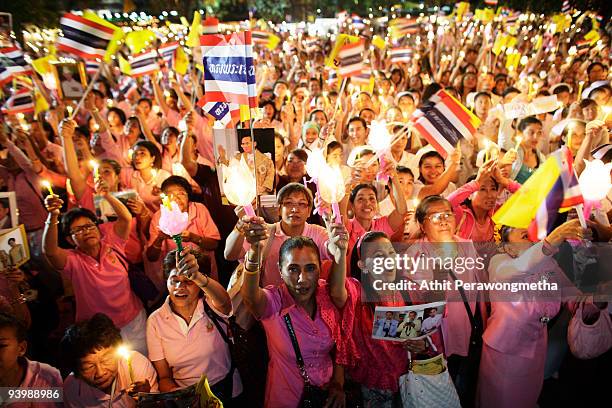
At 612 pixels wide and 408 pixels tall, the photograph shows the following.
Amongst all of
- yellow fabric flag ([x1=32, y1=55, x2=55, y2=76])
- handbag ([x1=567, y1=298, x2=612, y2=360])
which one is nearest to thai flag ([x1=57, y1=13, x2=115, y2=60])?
yellow fabric flag ([x1=32, y1=55, x2=55, y2=76])

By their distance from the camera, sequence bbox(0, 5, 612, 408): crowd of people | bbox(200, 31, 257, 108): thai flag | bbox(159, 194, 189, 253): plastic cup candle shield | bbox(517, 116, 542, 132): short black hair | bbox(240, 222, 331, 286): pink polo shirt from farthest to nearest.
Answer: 1. bbox(517, 116, 542, 132): short black hair
2. bbox(240, 222, 331, 286): pink polo shirt
3. bbox(200, 31, 257, 108): thai flag
4. bbox(0, 5, 612, 408): crowd of people
5. bbox(159, 194, 189, 253): plastic cup candle shield

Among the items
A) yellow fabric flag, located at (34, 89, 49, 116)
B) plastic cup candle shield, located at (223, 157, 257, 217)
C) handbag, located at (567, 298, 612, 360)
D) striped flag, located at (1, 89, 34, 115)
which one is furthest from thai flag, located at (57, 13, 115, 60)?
handbag, located at (567, 298, 612, 360)

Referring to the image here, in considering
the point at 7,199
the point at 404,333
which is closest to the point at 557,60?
the point at 404,333

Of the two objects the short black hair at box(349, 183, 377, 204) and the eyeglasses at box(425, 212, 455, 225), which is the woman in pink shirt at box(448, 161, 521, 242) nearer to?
the eyeglasses at box(425, 212, 455, 225)

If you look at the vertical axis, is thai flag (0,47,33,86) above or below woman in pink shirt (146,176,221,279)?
above

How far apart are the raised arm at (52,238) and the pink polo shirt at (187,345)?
37.0 inches

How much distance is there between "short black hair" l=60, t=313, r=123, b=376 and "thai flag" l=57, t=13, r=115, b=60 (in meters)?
4.15

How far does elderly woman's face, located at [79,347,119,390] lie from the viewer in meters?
2.40

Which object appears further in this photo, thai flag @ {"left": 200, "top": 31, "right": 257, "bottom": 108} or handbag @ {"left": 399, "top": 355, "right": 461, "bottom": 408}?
thai flag @ {"left": 200, "top": 31, "right": 257, "bottom": 108}

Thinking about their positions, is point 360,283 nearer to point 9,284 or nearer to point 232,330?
point 232,330

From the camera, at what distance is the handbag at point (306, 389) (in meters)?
2.58

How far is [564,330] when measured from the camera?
10.6 ft

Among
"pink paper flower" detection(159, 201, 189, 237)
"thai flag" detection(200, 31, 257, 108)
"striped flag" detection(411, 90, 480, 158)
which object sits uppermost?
"thai flag" detection(200, 31, 257, 108)

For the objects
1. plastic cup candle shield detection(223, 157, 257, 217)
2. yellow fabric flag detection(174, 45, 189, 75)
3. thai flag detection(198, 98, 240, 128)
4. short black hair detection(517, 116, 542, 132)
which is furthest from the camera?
yellow fabric flag detection(174, 45, 189, 75)
